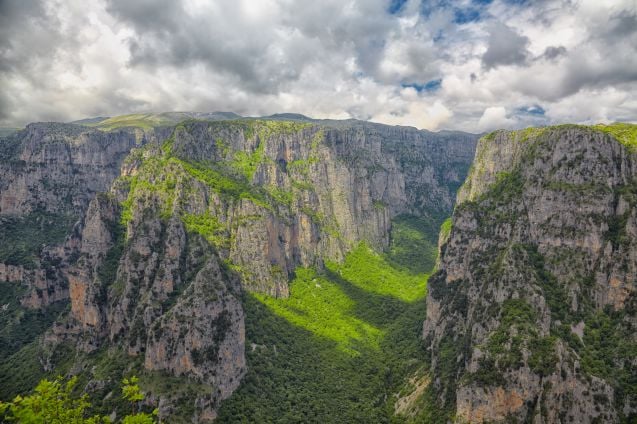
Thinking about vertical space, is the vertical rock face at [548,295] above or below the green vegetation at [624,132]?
below

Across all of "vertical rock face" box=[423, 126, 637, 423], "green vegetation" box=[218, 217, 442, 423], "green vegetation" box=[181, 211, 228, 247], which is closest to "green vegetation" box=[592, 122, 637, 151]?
"vertical rock face" box=[423, 126, 637, 423]

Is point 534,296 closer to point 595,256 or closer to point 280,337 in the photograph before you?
point 595,256

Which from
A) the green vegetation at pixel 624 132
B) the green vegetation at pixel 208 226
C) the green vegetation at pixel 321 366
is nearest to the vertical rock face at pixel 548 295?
the green vegetation at pixel 624 132

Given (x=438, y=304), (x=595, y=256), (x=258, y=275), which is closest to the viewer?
(x=595, y=256)

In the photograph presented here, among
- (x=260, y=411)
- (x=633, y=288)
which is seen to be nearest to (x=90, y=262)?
(x=260, y=411)

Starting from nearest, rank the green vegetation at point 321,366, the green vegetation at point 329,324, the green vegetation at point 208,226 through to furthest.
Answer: the green vegetation at point 321,366, the green vegetation at point 208,226, the green vegetation at point 329,324

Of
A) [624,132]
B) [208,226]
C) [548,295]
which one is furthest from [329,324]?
[624,132]

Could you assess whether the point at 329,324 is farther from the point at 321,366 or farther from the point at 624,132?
the point at 624,132

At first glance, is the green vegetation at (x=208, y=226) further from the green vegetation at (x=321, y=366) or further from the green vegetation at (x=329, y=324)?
the green vegetation at (x=329, y=324)

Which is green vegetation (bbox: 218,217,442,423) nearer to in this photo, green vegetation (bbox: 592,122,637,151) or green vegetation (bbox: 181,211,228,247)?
green vegetation (bbox: 181,211,228,247)
